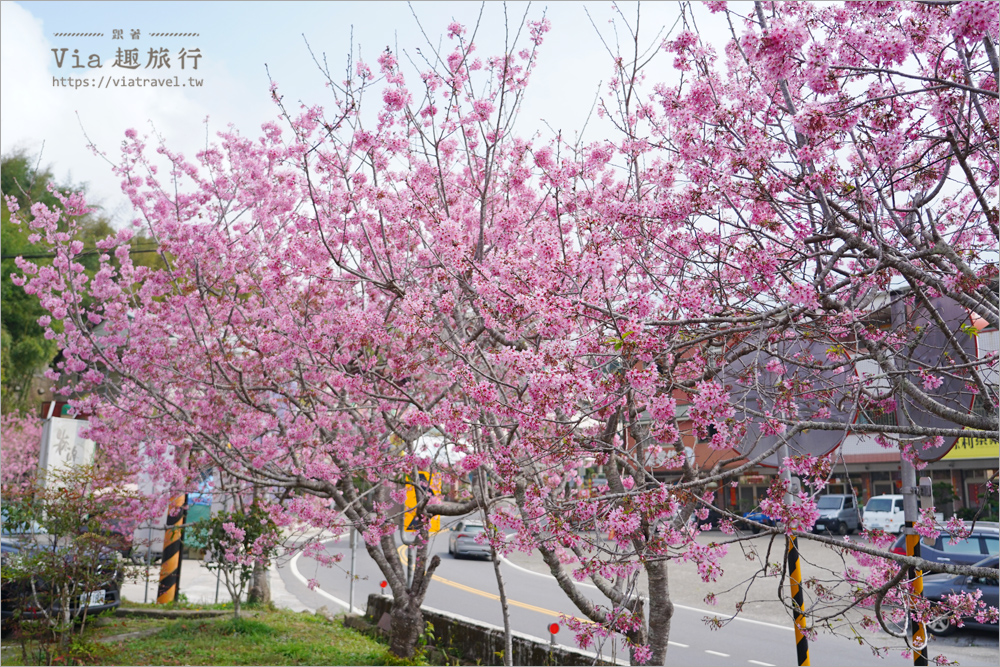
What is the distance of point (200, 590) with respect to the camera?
47.4 ft

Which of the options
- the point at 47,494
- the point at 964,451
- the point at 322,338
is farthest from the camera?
the point at 964,451

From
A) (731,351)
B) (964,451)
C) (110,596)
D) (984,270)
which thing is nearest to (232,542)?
(110,596)

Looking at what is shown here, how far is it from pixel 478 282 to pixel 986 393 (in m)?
2.70

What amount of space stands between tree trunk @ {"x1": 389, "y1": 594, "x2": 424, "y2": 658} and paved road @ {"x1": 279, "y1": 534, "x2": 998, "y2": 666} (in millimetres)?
1992

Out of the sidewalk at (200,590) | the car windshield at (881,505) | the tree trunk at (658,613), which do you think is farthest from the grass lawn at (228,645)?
the car windshield at (881,505)

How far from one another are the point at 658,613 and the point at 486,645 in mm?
3180

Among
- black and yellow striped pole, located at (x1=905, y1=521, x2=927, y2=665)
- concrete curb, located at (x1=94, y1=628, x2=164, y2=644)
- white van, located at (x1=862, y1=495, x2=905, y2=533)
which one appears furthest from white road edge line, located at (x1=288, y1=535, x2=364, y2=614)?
white van, located at (x1=862, y1=495, x2=905, y2=533)

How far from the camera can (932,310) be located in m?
3.41

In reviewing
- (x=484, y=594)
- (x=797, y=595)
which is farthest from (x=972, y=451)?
(x=797, y=595)

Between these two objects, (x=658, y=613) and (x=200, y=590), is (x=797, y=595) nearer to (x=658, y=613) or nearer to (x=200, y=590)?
(x=658, y=613)

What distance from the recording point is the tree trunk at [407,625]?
7.42 metres

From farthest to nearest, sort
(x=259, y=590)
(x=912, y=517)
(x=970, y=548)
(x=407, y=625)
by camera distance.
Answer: (x=970, y=548) → (x=259, y=590) → (x=407, y=625) → (x=912, y=517)

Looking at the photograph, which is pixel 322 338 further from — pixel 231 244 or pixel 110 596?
pixel 110 596

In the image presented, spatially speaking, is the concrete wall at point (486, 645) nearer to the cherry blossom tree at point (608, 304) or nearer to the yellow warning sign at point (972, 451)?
the cherry blossom tree at point (608, 304)
